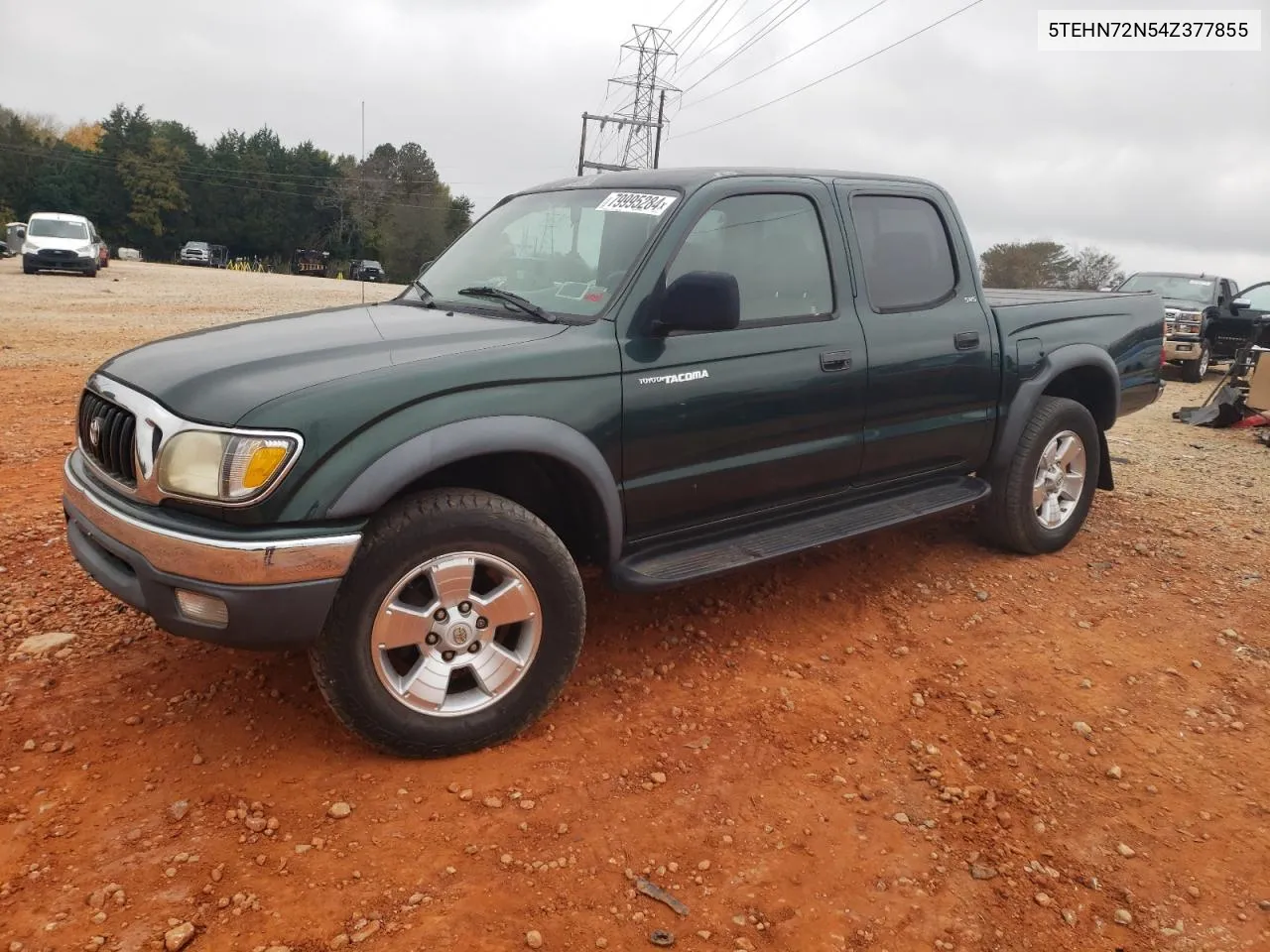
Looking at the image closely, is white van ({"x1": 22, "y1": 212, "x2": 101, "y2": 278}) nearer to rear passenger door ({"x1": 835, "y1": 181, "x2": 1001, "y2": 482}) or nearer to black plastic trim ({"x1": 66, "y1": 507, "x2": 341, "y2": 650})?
rear passenger door ({"x1": 835, "y1": 181, "x2": 1001, "y2": 482})

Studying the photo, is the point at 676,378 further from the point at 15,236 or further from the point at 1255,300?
the point at 15,236

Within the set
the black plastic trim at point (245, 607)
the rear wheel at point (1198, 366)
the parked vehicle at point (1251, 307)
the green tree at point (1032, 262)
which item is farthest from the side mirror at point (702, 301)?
the green tree at point (1032, 262)

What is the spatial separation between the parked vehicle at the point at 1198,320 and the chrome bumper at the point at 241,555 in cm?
1441

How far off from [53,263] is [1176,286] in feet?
87.7

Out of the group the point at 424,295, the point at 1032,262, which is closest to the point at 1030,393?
the point at 424,295

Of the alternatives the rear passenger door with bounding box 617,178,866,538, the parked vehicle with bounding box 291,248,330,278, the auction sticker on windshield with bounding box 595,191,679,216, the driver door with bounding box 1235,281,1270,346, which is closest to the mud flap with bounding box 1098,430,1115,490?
the rear passenger door with bounding box 617,178,866,538

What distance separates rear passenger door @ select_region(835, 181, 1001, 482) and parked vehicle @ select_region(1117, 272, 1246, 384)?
1133 cm

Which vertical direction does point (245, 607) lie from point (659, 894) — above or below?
above

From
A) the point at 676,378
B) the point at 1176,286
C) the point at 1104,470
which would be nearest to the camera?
the point at 676,378

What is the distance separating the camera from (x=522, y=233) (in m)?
4.04

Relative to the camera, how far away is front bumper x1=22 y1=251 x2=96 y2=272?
25.3 m

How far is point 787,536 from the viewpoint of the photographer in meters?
3.80

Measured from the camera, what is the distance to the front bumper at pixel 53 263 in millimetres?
25344

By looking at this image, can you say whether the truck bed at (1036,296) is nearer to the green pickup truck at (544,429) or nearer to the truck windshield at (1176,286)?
the green pickup truck at (544,429)
